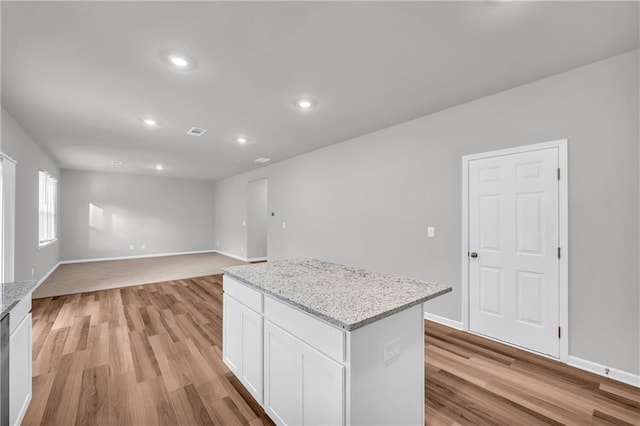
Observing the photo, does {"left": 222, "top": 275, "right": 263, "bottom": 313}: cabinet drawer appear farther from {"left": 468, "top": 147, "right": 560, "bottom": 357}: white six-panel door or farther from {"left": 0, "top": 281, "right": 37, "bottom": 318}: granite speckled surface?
{"left": 468, "top": 147, "right": 560, "bottom": 357}: white six-panel door

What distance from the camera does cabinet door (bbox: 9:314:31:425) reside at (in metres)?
1.55

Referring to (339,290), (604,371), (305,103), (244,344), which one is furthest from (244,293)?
(604,371)

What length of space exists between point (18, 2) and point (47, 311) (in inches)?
154

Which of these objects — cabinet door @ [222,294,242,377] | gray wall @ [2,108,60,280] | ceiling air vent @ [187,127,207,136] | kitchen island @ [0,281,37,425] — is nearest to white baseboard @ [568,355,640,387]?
cabinet door @ [222,294,242,377]

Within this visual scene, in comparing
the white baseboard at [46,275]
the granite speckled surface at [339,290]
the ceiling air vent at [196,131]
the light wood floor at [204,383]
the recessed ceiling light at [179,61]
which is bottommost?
the light wood floor at [204,383]

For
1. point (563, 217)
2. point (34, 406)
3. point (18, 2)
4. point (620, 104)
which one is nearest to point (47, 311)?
point (34, 406)

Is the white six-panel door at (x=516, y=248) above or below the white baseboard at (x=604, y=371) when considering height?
above

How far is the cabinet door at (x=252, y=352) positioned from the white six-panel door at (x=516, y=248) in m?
2.41

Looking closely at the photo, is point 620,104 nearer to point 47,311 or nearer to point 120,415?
point 120,415

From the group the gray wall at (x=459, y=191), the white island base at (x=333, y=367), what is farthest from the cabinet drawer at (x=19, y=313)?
the gray wall at (x=459, y=191)

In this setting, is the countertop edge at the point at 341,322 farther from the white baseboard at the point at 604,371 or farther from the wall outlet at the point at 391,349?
the white baseboard at the point at 604,371

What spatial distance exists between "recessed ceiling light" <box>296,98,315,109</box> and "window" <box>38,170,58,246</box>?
5191 mm

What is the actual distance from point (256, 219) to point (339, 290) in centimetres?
679

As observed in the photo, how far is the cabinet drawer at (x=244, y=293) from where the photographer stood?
188 centimetres
